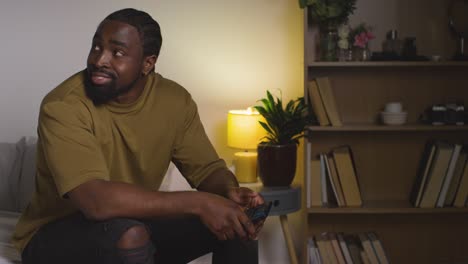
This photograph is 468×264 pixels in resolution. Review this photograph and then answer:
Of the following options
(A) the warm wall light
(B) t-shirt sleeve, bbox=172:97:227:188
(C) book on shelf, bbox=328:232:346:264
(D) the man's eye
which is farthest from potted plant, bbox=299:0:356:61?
(D) the man's eye

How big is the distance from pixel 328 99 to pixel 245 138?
378 millimetres

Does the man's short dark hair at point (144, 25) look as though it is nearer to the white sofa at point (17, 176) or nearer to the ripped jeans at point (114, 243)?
the ripped jeans at point (114, 243)

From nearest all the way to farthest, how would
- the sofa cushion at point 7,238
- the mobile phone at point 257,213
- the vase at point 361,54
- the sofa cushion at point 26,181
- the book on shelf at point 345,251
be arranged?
the mobile phone at point 257,213, the sofa cushion at point 7,238, the sofa cushion at point 26,181, the vase at point 361,54, the book on shelf at point 345,251

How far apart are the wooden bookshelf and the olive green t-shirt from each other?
3.43 feet

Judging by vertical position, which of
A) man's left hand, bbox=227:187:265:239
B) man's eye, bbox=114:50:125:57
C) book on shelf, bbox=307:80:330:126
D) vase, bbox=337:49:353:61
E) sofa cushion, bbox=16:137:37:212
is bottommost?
sofa cushion, bbox=16:137:37:212

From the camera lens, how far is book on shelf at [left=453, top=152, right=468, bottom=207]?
277 centimetres

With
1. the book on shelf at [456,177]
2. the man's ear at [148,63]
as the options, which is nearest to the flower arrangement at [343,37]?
the book on shelf at [456,177]

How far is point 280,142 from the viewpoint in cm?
274

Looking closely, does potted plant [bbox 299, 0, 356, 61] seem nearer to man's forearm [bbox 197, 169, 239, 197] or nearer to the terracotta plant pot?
the terracotta plant pot

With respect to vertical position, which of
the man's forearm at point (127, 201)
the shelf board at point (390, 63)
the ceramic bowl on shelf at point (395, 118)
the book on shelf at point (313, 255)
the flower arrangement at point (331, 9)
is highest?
the flower arrangement at point (331, 9)

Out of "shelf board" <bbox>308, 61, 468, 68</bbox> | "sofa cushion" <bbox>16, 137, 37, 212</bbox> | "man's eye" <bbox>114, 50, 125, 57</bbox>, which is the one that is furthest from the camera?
"shelf board" <bbox>308, 61, 468, 68</bbox>

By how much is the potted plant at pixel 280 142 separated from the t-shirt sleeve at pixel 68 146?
1.16 metres

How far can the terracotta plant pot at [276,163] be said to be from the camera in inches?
106

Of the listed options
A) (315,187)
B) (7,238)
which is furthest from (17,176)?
(315,187)
